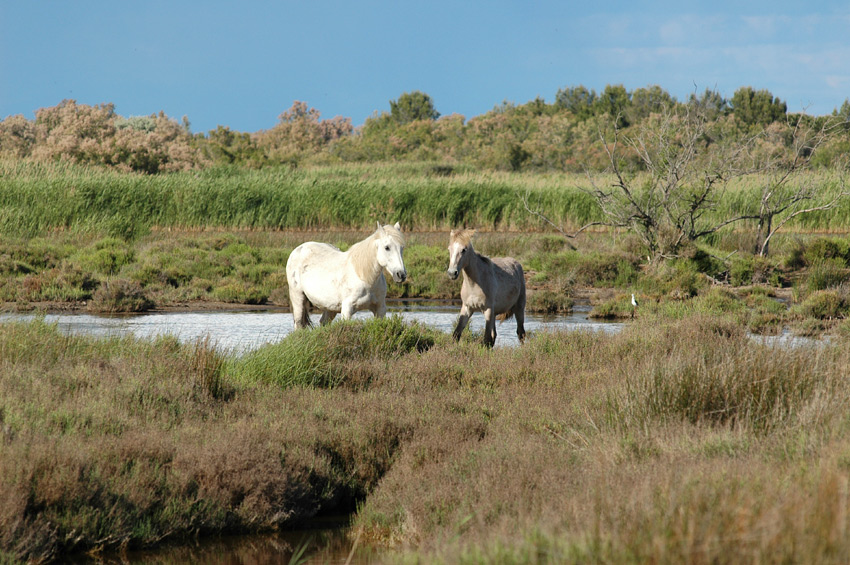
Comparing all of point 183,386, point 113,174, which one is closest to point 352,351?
point 183,386

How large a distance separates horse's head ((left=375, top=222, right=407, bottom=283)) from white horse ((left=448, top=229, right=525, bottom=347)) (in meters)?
0.70

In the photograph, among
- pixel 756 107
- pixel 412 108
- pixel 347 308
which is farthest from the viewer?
pixel 412 108

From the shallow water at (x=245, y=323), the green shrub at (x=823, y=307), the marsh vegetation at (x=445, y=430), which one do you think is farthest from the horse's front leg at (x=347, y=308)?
the green shrub at (x=823, y=307)

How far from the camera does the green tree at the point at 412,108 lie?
82250mm

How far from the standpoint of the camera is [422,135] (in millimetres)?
69438

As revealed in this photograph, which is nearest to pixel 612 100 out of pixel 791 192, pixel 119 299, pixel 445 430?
pixel 791 192

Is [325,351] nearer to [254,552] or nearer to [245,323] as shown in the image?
[254,552]

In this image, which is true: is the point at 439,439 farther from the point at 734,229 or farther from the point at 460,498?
the point at 734,229

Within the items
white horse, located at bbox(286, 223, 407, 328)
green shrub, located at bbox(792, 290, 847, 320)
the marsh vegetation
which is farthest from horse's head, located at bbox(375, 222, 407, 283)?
green shrub, located at bbox(792, 290, 847, 320)

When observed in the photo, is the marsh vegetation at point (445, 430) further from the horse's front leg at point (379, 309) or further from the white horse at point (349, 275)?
the white horse at point (349, 275)

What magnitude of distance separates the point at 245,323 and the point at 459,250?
611 cm

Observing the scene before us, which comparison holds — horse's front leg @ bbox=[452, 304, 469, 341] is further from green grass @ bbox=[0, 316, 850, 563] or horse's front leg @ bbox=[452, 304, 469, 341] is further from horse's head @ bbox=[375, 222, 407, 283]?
green grass @ bbox=[0, 316, 850, 563]

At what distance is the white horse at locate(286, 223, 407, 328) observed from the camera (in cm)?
1047

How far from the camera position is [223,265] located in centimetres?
2144
